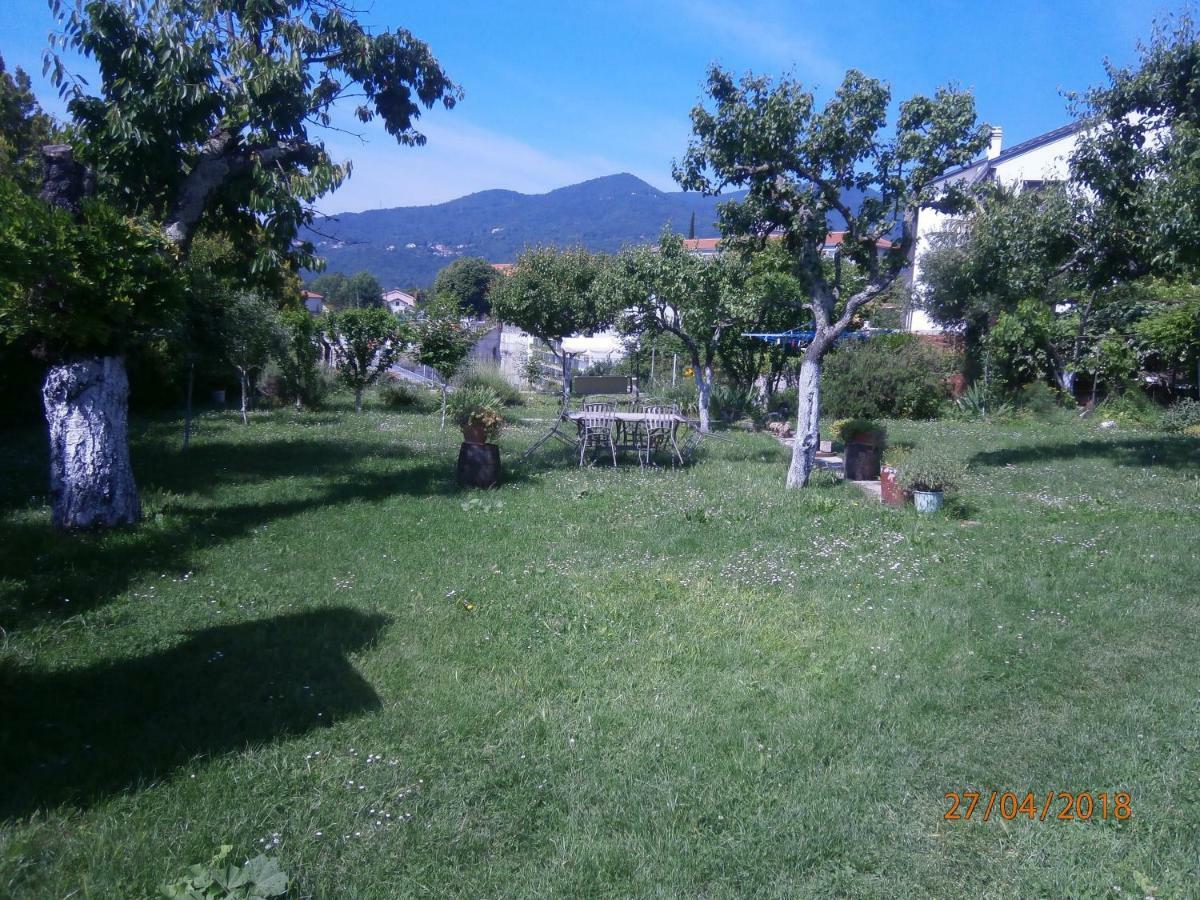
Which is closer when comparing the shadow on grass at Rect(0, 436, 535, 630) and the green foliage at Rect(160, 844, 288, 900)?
the green foliage at Rect(160, 844, 288, 900)

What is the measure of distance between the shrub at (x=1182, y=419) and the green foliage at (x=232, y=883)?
18114 millimetres

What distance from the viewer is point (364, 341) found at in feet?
65.5

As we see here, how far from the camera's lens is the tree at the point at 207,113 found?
8781 millimetres

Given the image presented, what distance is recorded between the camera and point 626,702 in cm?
455

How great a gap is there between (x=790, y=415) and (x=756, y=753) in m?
17.8

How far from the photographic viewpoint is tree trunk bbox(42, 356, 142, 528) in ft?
25.7

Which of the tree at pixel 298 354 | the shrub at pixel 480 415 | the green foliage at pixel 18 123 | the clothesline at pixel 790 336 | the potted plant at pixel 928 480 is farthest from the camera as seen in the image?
the clothesline at pixel 790 336

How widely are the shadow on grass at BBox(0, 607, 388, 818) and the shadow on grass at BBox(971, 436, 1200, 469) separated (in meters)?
10.6

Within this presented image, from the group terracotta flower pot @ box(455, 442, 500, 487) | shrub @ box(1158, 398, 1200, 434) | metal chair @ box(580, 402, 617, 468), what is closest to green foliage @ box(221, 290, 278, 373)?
terracotta flower pot @ box(455, 442, 500, 487)

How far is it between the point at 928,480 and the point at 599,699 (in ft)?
18.2

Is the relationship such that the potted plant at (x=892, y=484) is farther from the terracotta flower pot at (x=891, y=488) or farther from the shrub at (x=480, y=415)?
the shrub at (x=480, y=415)

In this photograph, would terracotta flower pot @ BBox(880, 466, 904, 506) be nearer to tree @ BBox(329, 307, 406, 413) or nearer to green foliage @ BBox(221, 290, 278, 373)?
green foliage @ BBox(221, 290, 278, 373)

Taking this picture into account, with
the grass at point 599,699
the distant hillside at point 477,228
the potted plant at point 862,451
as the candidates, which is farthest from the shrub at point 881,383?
the distant hillside at point 477,228

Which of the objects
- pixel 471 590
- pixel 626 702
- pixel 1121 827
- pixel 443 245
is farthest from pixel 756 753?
pixel 443 245
